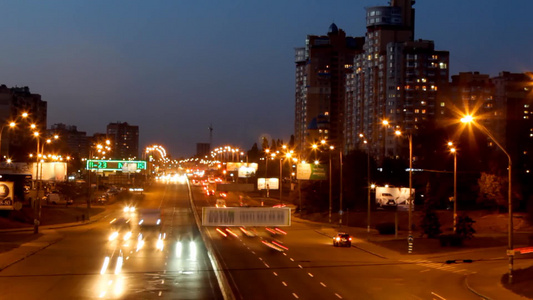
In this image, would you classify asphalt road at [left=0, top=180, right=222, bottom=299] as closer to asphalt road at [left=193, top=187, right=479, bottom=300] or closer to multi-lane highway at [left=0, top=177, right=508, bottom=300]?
multi-lane highway at [left=0, top=177, right=508, bottom=300]

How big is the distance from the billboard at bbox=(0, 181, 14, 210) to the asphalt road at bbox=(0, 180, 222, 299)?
385cm

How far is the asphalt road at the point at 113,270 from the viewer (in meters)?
28.3

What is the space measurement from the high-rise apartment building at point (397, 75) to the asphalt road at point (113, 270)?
10587cm

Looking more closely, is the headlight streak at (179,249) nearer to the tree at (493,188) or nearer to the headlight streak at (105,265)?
the headlight streak at (105,265)

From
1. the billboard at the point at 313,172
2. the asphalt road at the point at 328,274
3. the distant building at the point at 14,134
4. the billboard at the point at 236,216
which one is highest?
the distant building at the point at 14,134

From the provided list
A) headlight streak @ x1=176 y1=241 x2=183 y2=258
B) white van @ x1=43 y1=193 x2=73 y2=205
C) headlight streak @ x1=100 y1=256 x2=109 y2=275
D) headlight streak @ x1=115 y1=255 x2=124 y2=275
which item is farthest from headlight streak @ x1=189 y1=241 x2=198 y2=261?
white van @ x1=43 y1=193 x2=73 y2=205

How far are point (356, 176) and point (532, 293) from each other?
63335 mm

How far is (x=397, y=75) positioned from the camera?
165 meters

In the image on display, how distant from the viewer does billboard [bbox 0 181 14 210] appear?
4659cm

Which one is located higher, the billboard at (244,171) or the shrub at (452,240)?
the billboard at (244,171)

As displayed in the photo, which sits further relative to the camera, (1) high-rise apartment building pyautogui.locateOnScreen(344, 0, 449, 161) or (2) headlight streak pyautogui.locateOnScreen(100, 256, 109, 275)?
(1) high-rise apartment building pyautogui.locateOnScreen(344, 0, 449, 161)

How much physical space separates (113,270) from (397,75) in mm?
→ 136994

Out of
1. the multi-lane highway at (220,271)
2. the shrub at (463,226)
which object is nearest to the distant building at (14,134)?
the multi-lane highway at (220,271)

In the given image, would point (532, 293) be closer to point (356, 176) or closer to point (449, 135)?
point (356, 176)
